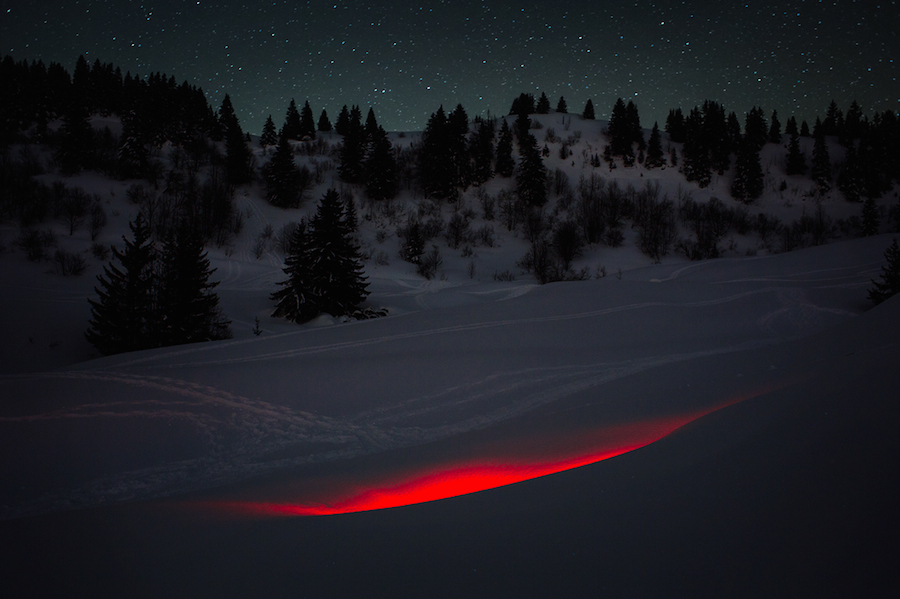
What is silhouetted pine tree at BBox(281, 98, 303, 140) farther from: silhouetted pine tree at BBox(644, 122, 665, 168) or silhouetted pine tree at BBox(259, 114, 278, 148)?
silhouetted pine tree at BBox(644, 122, 665, 168)

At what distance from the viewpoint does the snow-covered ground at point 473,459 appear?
2184 mm

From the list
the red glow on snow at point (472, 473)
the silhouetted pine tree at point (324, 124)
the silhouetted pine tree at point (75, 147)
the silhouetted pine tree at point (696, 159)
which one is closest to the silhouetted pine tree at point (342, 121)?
the silhouetted pine tree at point (324, 124)

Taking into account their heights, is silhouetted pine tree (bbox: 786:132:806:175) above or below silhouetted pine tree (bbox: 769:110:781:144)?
below

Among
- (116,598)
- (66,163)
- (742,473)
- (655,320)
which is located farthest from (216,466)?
(66,163)

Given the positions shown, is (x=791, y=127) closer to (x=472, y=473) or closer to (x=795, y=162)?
(x=795, y=162)

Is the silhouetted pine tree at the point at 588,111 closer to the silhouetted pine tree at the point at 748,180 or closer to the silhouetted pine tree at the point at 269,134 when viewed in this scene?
the silhouetted pine tree at the point at 748,180

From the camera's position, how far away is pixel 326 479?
14.1 ft

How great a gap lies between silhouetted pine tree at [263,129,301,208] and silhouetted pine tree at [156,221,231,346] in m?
32.4

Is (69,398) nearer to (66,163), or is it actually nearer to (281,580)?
(281,580)

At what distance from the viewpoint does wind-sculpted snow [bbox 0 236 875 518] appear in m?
4.89

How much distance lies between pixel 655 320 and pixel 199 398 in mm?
11692

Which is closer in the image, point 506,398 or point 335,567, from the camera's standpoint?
point 335,567

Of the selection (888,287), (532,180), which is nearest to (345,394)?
(888,287)

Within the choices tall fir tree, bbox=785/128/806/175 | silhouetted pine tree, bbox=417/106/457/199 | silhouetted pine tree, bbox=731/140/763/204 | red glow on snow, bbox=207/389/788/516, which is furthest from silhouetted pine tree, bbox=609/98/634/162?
red glow on snow, bbox=207/389/788/516
